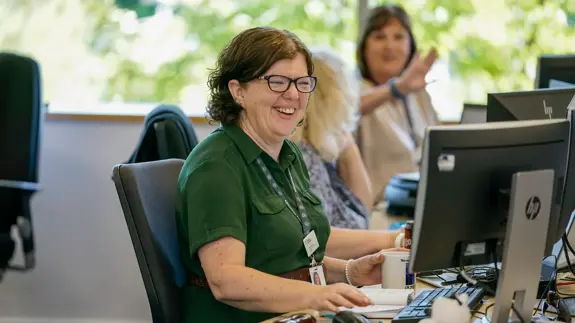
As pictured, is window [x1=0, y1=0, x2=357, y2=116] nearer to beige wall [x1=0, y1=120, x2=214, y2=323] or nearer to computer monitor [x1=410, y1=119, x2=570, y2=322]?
beige wall [x1=0, y1=120, x2=214, y2=323]

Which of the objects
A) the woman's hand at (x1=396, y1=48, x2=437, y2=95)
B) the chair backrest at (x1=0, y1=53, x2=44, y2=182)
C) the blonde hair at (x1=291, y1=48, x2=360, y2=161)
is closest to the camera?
the blonde hair at (x1=291, y1=48, x2=360, y2=161)

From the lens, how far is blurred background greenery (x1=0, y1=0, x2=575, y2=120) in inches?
165

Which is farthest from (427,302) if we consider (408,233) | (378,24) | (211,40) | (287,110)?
(211,40)

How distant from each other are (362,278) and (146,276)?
0.53m

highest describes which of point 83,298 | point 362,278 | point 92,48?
point 92,48

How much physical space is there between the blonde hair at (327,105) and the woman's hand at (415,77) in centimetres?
73

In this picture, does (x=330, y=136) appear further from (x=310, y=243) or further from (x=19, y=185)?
(x=19, y=185)

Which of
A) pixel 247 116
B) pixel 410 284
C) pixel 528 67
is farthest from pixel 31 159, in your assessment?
pixel 528 67

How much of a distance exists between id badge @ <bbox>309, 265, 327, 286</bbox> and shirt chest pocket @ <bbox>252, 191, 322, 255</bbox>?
0.06 m

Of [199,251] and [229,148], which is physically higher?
[229,148]

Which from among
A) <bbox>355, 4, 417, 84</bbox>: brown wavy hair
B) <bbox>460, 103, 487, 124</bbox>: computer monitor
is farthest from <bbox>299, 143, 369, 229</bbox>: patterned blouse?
<bbox>355, 4, 417, 84</bbox>: brown wavy hair

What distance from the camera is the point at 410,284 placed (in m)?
1.92

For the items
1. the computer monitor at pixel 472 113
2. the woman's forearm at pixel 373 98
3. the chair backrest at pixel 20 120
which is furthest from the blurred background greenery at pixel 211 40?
the computer monitor at pixel 472 113

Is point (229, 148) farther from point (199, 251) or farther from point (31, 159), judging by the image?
point (31, 159)
